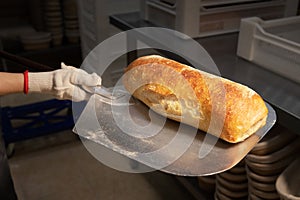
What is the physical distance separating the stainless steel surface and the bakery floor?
936 mm

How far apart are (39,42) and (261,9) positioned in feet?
6.18

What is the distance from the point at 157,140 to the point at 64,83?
0.30m

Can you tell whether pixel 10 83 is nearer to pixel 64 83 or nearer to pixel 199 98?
pixel 64 83

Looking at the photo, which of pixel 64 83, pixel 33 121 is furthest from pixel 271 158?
pixel 33 121

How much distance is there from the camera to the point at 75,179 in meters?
1.90

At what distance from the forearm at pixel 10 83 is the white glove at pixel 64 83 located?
0.07ft

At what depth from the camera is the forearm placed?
Answer: 893 millimetres

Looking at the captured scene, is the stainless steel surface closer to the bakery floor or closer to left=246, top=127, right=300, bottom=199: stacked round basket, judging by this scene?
left=246, top=127, right=300, bottom=199: stacked round basket

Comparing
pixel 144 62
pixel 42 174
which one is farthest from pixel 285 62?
pixel 42 174

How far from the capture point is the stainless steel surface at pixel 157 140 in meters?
0.78

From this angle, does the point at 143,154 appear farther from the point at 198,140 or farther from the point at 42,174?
the point at 42,174

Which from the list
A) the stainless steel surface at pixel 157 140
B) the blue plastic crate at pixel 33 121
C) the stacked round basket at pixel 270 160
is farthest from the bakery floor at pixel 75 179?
the stainless steel surface at pixel 157 140

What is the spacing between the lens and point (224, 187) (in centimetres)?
141

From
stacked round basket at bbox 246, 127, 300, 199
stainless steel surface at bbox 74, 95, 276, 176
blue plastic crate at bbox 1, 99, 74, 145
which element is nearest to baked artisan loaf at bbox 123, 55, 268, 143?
stainless steel surface at bbox 74, 95, 276, 176
